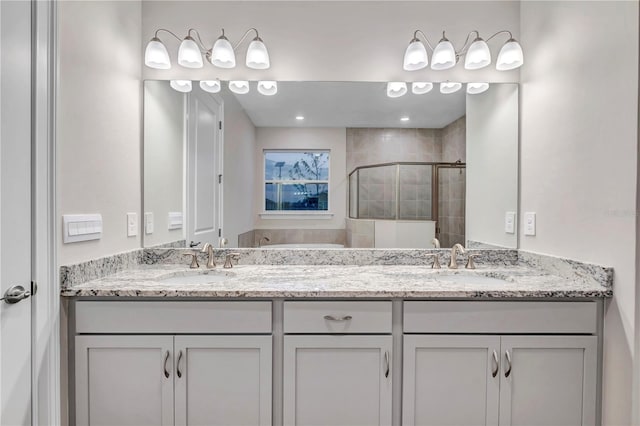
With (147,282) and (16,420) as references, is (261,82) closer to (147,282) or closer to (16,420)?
(147,282)

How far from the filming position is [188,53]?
69.6 inches

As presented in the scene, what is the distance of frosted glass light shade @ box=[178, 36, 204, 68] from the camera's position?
5.78 feet

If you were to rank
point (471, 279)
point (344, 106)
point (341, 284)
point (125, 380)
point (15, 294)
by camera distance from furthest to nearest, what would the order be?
1. point (344, 106)
2. point (471, 279)
3. point (341, 284)
4. point (125, 380)
5. point (15, 294)

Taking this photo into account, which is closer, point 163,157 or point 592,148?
point 592,148

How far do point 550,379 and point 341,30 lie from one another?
1960 millimetres

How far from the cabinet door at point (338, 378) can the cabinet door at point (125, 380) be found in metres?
0.48

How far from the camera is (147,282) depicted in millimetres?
1460

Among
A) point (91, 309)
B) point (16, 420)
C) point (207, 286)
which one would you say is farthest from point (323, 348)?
point (16, 420)

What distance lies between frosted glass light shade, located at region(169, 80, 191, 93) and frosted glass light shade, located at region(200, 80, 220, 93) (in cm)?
7

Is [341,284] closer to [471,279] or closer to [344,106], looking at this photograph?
[471,279]

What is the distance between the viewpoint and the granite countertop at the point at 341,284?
4.37 ft

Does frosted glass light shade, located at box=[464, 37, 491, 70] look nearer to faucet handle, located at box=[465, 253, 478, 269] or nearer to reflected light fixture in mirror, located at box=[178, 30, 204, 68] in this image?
faucet handle, located at box=[465, 253, 478, 269]

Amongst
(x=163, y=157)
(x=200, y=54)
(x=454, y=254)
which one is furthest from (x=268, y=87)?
(x=454, y=254)

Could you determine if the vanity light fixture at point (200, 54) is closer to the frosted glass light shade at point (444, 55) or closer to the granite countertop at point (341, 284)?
the frosted glass light shade at point (444, 55)
